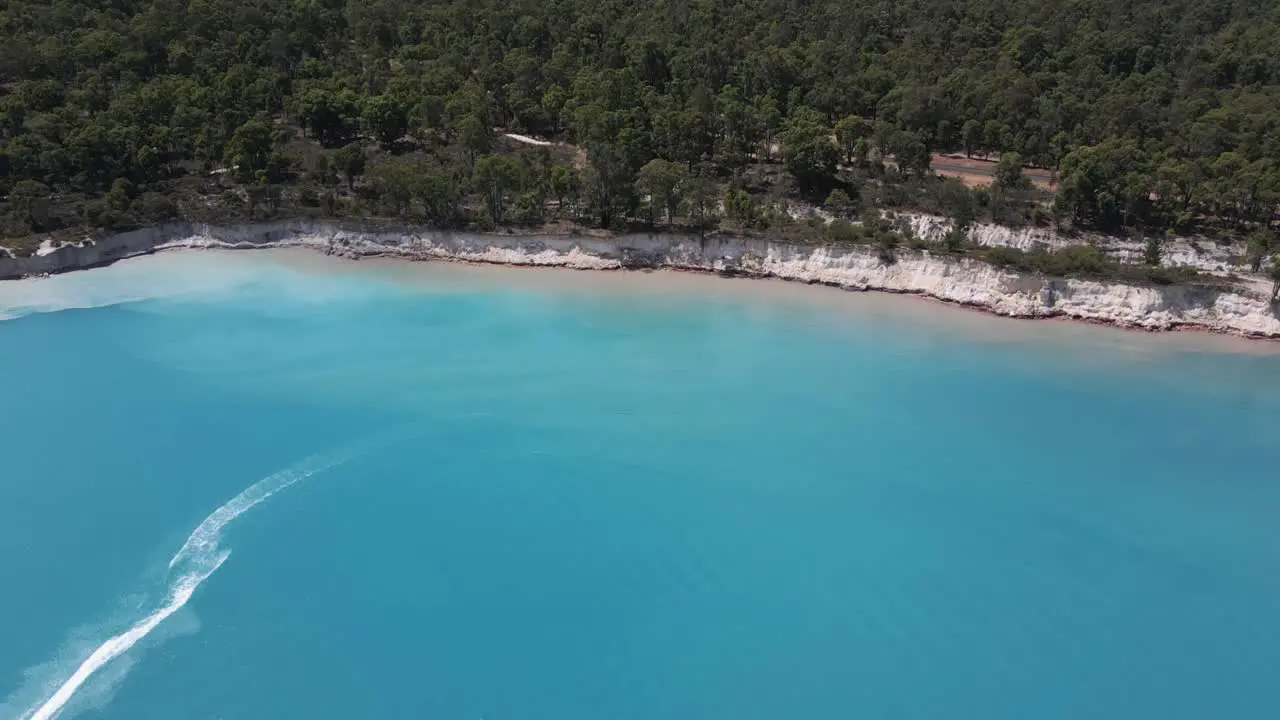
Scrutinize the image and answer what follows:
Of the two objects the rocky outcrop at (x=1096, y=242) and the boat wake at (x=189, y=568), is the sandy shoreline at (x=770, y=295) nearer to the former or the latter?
the rocky outcrop at (x=1096, y=242)

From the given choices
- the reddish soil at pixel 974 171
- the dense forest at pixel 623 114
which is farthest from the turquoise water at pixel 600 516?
the reddish soil at pixel 974 171

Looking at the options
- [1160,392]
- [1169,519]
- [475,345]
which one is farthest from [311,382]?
[1160,392]

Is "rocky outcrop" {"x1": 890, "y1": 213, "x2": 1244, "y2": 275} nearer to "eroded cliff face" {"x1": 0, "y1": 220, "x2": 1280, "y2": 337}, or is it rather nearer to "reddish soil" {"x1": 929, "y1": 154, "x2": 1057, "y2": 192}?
"eroded cliff face" {"x1": 0, "y1": 220, "x2": 1280, "y2": 337}

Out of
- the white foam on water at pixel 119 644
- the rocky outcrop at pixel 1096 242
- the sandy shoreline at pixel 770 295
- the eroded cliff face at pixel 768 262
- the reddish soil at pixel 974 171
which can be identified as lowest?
the white foam on water at pixel 119 644

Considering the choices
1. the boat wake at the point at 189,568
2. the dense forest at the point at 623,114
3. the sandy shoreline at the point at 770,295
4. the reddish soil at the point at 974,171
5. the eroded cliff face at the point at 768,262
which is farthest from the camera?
the reddish soil at the point at 974,171

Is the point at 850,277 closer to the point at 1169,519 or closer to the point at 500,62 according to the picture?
the point at 1169,519

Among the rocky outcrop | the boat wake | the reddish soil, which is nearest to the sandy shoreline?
the rocky outcrop

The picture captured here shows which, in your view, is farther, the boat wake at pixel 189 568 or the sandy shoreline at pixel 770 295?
the sandy shoreline at pixel 770 295
